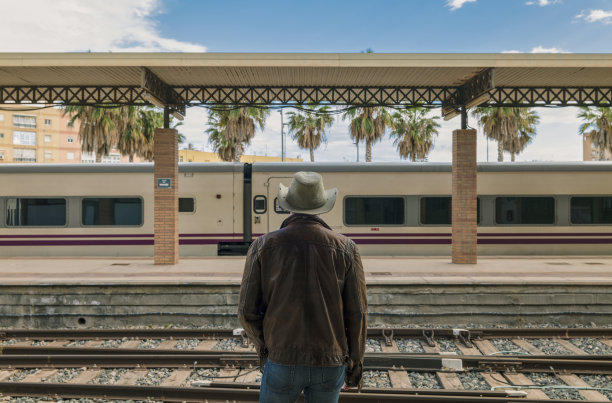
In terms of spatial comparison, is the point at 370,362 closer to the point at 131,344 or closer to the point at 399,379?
the point at 399,379

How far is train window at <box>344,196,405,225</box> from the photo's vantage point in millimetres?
13789

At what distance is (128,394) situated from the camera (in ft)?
18.3

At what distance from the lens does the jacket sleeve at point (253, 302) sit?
2.57 meters

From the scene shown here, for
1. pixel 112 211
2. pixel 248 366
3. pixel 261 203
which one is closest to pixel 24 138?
pixel 112 211

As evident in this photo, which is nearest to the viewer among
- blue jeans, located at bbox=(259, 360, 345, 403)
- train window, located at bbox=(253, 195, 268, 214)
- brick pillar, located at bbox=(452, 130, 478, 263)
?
blue jeans, located at bbox=(259, 360, 345, 403)

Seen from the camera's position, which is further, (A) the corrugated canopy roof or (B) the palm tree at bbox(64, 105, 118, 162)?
(B) the palm tree at bbox(64, 105, 118, 162)

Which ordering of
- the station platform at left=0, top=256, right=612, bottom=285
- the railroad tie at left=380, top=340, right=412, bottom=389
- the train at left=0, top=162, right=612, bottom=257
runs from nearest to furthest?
1. the railroad tie at left=380, top=340, right=412, bottom=389
2. the station platform at left=0, top=256, right=612, bottom=285
3. the train at left=0, top=162, right=612, bottom=257

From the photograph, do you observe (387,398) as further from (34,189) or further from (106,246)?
(34,189)

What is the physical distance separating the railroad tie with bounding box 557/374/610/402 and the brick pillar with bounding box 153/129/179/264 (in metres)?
9.33

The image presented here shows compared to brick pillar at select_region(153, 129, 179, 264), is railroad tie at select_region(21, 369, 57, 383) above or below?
below

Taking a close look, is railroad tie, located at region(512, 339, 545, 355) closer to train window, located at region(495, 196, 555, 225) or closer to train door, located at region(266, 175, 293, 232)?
train window, located at region(495, 196, 555, 225)

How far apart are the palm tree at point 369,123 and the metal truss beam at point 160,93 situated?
1504cm

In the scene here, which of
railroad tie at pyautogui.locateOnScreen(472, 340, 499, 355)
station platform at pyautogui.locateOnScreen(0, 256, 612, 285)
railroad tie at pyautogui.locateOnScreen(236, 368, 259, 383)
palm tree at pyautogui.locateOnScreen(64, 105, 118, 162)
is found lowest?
railroad tie at pyautogui.locateOnScreen(236, 368, 259, 383)

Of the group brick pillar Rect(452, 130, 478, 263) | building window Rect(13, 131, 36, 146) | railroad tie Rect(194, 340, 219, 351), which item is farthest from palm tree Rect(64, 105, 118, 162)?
building window Rect(13, 131, 36, 146)
